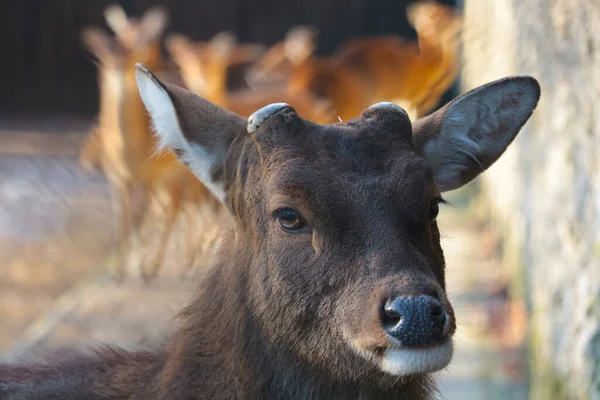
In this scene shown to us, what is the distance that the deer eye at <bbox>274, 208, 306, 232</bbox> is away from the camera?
10.6ft

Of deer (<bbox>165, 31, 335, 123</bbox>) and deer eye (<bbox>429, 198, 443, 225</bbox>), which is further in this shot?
deer (<bbox>165, 31, 335, 123</bbox>)

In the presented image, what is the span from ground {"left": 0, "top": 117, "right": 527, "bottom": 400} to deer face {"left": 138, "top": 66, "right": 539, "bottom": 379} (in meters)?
1.46

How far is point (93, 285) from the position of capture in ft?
35.4

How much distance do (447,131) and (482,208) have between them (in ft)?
32.3

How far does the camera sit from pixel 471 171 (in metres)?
3.86

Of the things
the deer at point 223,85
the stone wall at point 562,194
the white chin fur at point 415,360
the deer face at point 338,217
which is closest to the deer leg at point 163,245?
the deer at point 223,85

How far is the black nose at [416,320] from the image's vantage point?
2816mm

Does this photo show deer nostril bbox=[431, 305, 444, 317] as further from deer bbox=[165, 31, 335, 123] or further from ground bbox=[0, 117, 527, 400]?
deer bbox=[165, 31, 335, 123]

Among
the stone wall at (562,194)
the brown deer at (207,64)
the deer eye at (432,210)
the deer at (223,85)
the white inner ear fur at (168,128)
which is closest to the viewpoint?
the deer eye at (432,210)

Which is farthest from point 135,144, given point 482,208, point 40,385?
point 40,385

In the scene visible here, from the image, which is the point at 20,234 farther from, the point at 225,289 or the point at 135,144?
the point at 225,289

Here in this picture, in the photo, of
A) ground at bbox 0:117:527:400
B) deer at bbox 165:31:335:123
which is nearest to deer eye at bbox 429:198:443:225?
ground at bbox 0:117:527:400

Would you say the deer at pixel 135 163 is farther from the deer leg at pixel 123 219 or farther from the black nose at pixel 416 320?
the black nose at pixel 416 320

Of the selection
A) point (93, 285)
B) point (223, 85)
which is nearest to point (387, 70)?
point (223, 85)
